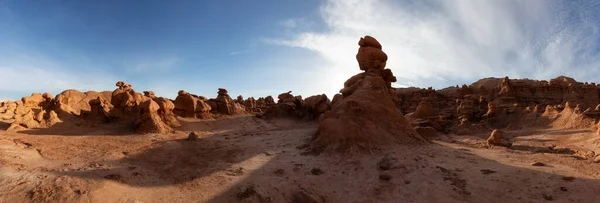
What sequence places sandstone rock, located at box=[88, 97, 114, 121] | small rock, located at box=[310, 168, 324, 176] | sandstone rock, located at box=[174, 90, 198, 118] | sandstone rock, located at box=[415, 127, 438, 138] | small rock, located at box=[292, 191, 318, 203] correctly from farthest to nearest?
sandstone rock, located at box=[174, 90, 198, 118] → sandstone rock, located at box=[415, 127, 438, 138] → sandstone rock, located at box=[88, 97, 114, 121] → small rock, located at box=[310, 168, 324, 176] → small rock, located at box=[292, 191, 318, 203]

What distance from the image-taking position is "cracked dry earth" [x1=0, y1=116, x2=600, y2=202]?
26.1ft

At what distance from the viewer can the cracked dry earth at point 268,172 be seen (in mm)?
7949

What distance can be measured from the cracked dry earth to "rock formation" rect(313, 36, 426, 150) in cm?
75

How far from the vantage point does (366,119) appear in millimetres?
13375

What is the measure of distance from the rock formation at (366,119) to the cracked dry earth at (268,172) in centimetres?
75

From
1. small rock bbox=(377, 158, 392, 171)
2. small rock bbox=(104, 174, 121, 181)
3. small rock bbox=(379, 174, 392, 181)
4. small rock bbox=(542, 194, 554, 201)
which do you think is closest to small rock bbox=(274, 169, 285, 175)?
small rock bbox=(379, 174, 392, 181)

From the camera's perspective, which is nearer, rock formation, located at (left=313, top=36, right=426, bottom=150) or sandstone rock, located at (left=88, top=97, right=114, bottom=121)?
rock formation, located at (left=313, top=36, right=426, bottom=150)

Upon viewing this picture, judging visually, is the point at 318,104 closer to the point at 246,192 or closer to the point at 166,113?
the point at 166,113

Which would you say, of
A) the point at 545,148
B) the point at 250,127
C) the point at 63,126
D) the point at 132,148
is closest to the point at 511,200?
the point at 545,148

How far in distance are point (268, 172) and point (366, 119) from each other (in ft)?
16.7

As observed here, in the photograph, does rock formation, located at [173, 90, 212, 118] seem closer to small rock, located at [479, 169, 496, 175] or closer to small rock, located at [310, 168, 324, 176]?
small rock, located at [310, 168, 324, 176]

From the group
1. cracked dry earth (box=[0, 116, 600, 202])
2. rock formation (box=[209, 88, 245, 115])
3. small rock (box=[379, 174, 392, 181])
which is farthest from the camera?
rock formation (box=[209, 88, 245, 115])

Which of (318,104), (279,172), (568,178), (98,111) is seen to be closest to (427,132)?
(318,104)

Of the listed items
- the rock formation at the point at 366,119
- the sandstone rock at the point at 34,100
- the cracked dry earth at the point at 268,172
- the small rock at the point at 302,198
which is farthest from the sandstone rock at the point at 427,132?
the sandstone rock at the point at 34,100
